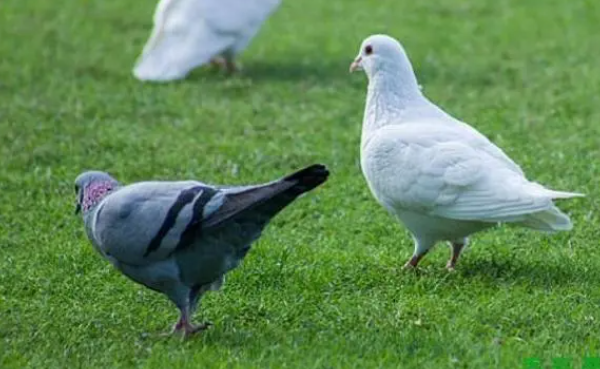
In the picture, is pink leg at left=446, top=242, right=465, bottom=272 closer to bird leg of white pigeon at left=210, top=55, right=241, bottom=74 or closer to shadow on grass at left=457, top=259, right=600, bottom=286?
shadow on grass at left=457, top=259, right=600, bottom=286

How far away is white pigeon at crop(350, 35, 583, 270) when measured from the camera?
6.18 meters

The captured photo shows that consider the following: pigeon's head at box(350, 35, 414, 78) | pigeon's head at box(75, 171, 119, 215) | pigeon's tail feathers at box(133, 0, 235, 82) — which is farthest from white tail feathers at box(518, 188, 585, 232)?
pigeon's tail feathers at box(133, 0, 235, 82)

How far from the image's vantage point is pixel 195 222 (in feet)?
18.0

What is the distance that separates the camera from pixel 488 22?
13.3m

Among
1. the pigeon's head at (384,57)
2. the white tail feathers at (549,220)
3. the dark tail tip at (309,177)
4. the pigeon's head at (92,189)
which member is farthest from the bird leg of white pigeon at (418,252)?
the pigeon's head at (92,189)

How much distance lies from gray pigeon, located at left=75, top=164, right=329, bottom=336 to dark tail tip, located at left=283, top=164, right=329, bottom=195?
0.01 metres

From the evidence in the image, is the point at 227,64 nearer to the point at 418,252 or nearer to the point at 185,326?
the point at 418,252

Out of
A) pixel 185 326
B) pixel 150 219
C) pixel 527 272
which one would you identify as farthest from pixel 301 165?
pixel 150 219

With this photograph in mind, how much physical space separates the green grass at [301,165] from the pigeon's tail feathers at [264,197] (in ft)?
1.73

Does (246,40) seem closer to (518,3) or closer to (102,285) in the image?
(518,3)

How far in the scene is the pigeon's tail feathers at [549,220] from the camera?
20.3 ft

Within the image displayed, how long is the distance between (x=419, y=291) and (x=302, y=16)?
7910 mm

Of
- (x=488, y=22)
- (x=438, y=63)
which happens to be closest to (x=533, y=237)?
(x=438, y=63)

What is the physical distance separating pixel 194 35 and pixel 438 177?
5.17m
